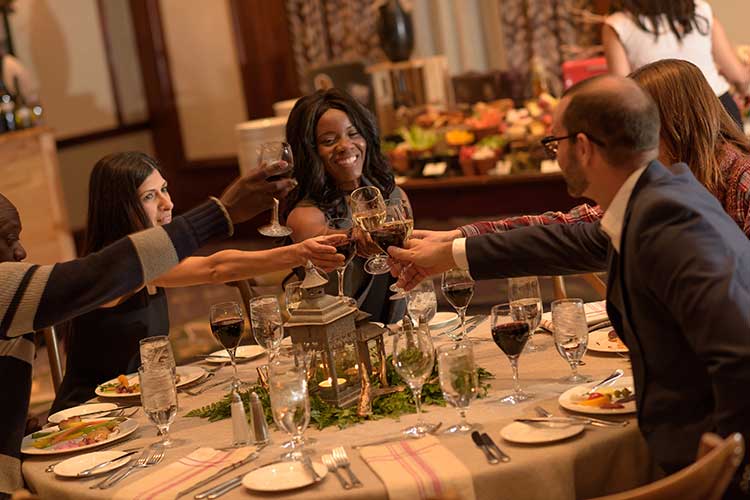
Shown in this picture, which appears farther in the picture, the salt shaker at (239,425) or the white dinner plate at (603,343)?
the white dinner plate at (603,343)

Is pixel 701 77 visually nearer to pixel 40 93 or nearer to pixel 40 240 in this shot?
pixel 40 240

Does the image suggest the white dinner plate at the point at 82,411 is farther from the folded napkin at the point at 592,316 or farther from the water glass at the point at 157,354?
the folded napkin at the point at 592,316

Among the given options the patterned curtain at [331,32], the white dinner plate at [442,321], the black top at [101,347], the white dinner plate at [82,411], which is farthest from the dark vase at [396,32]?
the white dinner plate at [82,411]

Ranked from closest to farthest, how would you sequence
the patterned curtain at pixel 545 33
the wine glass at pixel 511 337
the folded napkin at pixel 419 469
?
the folded napkin at pixel 419 469 < the wine glass at pixel 511 337 < the patterned curtain at pixel 545 33

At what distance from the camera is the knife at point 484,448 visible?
2180 mm

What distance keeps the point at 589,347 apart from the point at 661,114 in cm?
65

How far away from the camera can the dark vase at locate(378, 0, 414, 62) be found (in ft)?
26.4

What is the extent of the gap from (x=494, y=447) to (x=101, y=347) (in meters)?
1.75

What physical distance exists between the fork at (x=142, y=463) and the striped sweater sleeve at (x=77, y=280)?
1.20 ft

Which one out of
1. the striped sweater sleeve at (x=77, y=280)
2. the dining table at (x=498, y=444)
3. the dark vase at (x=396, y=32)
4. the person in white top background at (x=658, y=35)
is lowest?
the dining table at (x=498, y=444)

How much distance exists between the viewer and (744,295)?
80.6 inches

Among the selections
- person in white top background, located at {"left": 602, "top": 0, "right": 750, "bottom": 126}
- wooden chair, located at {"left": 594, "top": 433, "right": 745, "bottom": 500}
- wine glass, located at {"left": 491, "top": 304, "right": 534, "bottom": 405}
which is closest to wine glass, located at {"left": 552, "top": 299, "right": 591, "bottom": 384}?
wine glass, located at {"left": 491, "top": 304, "right": 534, "bottom": 405}

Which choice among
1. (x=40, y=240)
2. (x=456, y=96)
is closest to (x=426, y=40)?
(x=456, y=96)

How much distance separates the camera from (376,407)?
2619 mm
